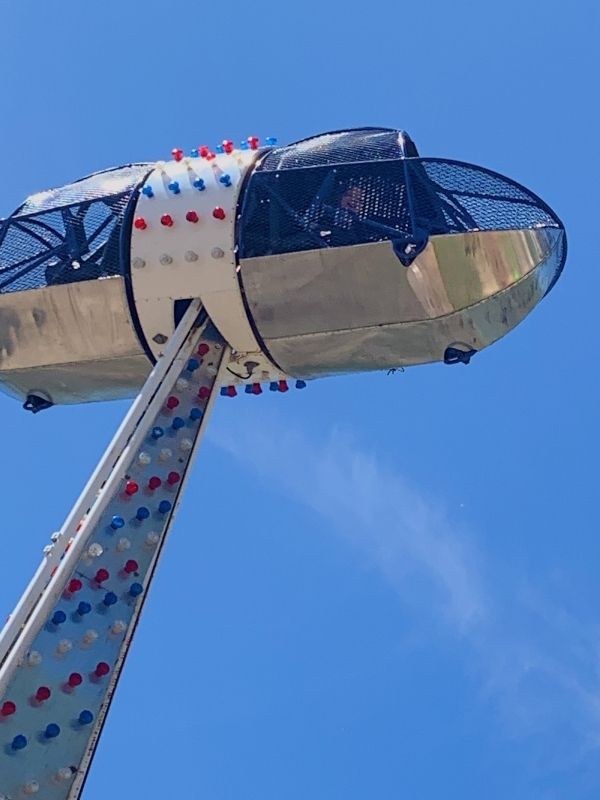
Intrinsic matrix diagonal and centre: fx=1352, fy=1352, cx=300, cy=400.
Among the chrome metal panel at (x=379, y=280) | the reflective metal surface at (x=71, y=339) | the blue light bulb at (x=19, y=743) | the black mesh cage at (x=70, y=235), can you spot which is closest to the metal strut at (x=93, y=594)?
the blue light bulb at (x=19, y=743)

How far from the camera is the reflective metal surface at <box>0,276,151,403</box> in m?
16.8

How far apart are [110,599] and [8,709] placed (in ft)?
5.71

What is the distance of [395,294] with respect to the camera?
1603 centimetres

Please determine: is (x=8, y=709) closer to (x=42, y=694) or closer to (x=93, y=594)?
(x=42, y=694)

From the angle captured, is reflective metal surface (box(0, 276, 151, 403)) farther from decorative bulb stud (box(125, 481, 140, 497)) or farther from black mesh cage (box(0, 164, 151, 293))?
decorative bulb stud (box(125, 481, 140, 497))

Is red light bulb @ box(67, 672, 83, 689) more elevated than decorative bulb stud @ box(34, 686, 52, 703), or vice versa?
decorative bulb stud @ box(34, 686, 52, 703)

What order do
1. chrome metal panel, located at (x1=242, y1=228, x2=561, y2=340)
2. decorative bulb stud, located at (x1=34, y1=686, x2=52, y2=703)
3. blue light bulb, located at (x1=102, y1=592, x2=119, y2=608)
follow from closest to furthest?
decorative bulb stud, located at (x1=34, y1=686, x2=52, y2=703) → blue light bulb, located at (x1=102, y1=592, x2=119, y2=608) → chrome metal panel, located at (x1=242, y1=228, x2=561, y2=340)

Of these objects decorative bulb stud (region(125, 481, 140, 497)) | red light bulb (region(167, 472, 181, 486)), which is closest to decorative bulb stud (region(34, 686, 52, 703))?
decorative bulb stud (region(125, 481, 140, 497))

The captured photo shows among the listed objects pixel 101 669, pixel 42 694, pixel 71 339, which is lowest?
pixel 101 669

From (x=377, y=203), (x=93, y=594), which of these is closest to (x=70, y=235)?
(x=377, y=203)

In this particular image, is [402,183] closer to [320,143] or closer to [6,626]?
[320,143]

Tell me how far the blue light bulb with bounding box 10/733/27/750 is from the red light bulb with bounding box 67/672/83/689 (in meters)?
0.77

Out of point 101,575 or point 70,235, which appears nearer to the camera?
point 101,575

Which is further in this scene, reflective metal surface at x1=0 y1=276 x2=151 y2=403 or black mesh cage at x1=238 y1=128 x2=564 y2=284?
reflective metal surface at x1=0 y1=276 x2=151 y2=403
